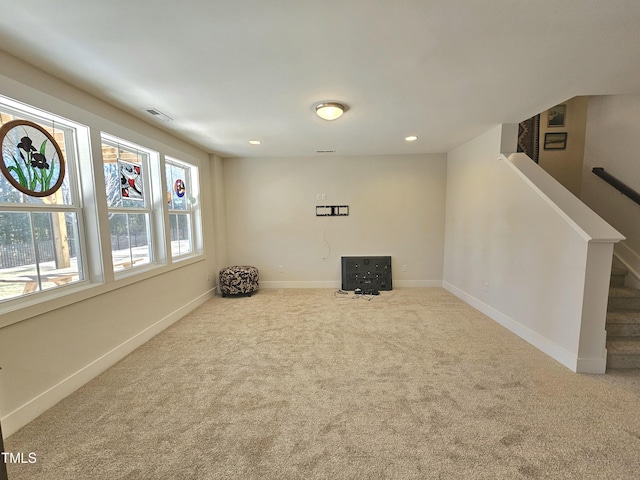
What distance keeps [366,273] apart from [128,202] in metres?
3.55

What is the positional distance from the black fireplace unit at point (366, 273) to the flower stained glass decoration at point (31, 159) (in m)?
3.76

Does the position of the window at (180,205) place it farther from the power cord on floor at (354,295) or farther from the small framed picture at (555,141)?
the small framed picture at (555,141)

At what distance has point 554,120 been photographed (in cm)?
381

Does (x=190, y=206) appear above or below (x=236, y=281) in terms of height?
above

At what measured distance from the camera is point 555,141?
3809 millimetres

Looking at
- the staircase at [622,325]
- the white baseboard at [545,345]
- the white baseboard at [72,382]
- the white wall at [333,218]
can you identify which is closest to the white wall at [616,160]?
the staircase at [622,325]

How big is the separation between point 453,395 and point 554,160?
3.80m

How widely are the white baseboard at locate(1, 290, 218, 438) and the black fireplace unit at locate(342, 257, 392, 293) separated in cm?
277

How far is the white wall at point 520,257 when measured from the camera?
7.13 feet

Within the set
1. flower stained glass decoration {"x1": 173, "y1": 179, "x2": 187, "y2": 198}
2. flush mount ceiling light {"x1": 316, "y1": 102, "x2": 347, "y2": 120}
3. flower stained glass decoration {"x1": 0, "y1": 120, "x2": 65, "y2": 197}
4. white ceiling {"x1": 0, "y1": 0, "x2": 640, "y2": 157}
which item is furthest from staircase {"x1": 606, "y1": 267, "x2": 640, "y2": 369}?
flower stained glass decoration {"x1": 173, "y1": 179, "x2": 187, "y2": 198}

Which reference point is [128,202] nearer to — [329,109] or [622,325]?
[329,109]

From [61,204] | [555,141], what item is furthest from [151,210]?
[555,141]

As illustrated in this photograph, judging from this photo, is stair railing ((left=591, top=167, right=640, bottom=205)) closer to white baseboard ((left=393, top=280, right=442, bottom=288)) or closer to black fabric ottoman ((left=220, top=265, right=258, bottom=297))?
white baseboard ((left=393, top=280, right=442, bottom=288))

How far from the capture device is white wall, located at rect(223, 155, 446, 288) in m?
4.66
